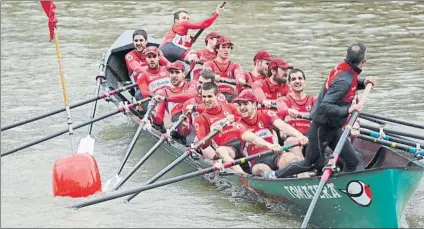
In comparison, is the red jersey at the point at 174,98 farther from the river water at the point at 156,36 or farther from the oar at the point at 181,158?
the oar at the point at 181,158

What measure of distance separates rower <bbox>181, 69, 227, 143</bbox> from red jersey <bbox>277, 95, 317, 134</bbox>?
3.07ft

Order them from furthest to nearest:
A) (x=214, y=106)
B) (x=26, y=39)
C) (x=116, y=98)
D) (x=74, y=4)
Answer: (x=74, y=4), (x=26, y=39), (x=116, y=98), (x=214, y=106)

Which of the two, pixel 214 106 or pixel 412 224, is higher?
pixel 214 106

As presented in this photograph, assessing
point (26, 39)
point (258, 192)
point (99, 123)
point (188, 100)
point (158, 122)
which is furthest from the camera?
point (26, 39)

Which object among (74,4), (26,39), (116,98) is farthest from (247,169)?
(74,4)

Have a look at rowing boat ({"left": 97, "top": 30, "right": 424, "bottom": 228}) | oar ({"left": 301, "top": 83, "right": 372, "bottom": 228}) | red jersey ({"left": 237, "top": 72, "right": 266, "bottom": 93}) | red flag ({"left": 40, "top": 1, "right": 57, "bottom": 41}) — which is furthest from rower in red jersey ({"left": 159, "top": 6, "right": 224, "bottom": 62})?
oar ({"left": 301, "top": 83, "right": 372, "bottom": 228})

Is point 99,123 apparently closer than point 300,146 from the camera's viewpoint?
No

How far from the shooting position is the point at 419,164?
9.18 m

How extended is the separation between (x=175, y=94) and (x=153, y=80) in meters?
1.05

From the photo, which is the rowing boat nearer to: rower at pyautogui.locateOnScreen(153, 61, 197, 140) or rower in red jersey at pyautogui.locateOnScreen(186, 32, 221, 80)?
rower at pyautogui.locateOnScreen(153, 61, 197, 140)

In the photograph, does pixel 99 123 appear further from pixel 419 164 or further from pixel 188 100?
pixel 419 164

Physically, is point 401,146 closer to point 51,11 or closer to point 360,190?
point 360,190

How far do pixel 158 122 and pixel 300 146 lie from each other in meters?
3.31

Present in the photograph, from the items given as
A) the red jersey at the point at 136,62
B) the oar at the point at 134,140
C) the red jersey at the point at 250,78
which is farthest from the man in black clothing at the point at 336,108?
the red jersey at the point at 136,62
